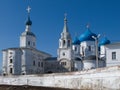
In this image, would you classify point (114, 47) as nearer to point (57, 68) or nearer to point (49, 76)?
point (49, 76)

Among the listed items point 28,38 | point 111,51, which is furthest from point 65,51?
point 111,51

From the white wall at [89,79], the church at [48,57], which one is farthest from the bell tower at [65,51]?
the white wall at [89,79]

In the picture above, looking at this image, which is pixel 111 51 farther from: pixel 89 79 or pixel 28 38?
pixel 28 38

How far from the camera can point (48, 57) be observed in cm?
6506

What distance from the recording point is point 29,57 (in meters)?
57.3

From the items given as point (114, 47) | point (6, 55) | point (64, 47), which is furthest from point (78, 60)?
point (114, 47)

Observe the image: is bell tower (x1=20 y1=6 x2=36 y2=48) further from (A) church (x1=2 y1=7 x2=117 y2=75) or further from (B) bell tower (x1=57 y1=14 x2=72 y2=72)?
(B) bell tower (x1=57 y1=14 x2=72 y2=72)

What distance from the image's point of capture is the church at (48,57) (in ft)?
186

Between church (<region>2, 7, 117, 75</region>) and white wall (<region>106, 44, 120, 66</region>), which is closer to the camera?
white wall (<region>106, 44, 120, 66</region>)

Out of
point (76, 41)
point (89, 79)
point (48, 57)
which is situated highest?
point (76, 41)

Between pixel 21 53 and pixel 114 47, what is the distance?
87.3 ft

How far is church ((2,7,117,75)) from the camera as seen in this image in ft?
186

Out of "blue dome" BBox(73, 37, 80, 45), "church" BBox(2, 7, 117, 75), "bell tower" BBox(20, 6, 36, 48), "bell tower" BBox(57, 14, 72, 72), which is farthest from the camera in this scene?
"blue dome" BBox(73, 37, 80, 45)

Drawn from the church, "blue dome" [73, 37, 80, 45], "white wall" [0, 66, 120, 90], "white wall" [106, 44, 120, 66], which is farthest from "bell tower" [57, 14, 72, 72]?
"white wall" [0, 66, 120, 90]
